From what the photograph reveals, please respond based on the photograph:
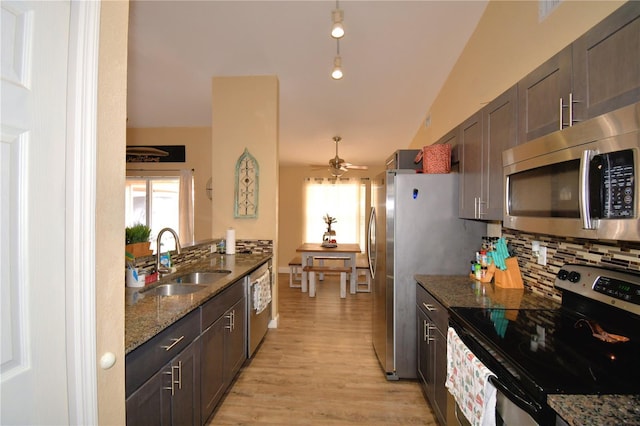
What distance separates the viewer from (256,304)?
8.70 ft

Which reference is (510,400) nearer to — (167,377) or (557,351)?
(557,351)

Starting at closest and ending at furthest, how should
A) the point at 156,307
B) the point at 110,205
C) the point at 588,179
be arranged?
the point at 110,205 < the point at 588,179 < the point at 156,307

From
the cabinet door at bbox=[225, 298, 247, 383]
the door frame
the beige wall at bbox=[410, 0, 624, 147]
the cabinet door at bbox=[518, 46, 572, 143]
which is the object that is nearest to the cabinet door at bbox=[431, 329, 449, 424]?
the cabinet door at bbox=[518, 46, 572, 143]

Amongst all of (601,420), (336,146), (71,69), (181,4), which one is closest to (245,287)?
(71,69)

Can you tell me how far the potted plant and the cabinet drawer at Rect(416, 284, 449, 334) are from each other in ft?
6.76

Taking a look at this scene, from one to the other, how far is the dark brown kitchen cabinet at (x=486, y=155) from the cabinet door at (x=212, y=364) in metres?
1.97

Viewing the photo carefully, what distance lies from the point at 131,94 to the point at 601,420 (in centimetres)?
513

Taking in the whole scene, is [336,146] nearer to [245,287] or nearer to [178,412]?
[245,287]

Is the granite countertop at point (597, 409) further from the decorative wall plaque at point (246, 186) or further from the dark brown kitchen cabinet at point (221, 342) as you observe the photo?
the decorative wall plaque at point (246, 186)

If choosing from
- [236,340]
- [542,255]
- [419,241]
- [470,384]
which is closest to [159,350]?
[236,340]

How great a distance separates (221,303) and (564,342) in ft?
6.25

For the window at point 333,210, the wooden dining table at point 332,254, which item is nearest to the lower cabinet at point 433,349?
the wooden dining table at point 332,254

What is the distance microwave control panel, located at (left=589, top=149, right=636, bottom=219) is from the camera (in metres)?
0.87

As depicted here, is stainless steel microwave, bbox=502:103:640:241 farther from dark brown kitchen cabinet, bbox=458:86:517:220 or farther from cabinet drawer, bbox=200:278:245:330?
cabinet drawer, bbox=200:278:245:330
